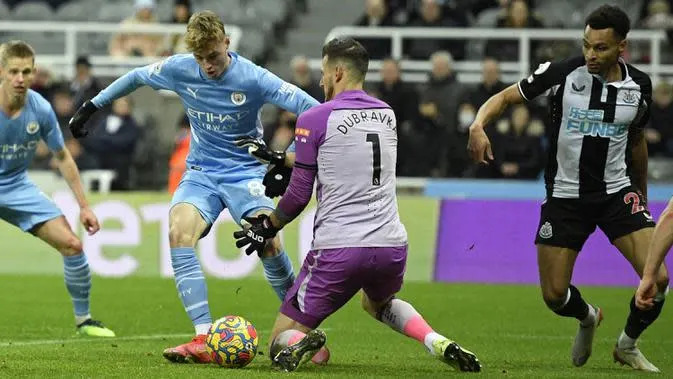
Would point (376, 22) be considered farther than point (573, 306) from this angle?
Yes

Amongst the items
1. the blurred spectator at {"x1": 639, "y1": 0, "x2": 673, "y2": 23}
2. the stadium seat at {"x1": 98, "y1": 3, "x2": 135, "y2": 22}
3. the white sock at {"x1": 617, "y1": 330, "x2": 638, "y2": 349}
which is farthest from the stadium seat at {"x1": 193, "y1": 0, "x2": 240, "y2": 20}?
the white sock at {"x1": 617, "y1": 330, "x2": 638, "y2": 349}

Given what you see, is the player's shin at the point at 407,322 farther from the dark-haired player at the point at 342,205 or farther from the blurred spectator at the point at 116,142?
the blurred spectator at the point at 116,142

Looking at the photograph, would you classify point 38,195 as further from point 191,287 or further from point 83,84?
point 83,84

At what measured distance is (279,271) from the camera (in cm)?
1036

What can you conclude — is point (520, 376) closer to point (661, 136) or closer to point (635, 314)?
point (635, 314)

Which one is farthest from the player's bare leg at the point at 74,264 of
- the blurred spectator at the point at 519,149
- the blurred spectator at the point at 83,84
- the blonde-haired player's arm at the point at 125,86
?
the blurred spectator at the point at 83,84

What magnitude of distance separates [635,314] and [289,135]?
11.3 m

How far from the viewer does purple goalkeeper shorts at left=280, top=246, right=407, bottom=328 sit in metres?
8.74

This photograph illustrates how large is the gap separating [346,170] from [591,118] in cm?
199

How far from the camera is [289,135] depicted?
20.6 metres

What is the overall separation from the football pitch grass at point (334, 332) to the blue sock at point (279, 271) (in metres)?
0.65

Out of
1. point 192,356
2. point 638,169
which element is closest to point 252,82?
point 192,356

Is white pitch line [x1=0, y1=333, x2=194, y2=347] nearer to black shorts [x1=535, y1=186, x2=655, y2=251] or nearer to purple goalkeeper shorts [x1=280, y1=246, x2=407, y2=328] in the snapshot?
purple goalkeeper shorts [x1=280, y1=246, x2=407, y2=328]

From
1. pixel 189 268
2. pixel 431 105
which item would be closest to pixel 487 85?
pixel 431 105
